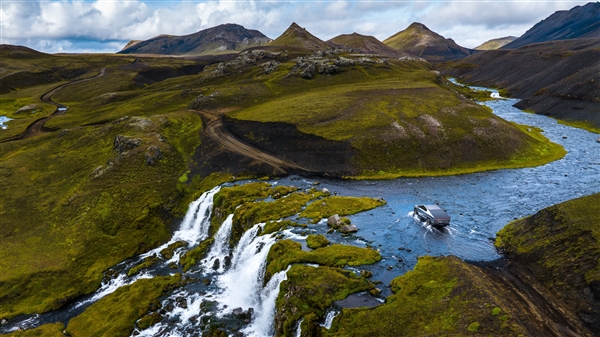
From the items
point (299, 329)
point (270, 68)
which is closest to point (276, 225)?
point (299, 329)

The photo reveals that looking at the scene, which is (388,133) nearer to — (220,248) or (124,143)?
(220,248)

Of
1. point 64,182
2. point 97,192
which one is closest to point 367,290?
point 97,192

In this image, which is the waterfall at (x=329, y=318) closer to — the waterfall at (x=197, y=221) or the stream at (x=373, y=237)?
the stream at (x=373, y=237)

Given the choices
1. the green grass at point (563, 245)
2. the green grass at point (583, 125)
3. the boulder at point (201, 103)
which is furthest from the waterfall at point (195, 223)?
the green grass at point (583, 125)

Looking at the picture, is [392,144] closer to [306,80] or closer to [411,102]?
[411,102]

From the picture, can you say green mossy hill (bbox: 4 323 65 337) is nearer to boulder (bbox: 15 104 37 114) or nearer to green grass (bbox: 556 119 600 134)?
green grass (bbox: 556 119 600 134)
